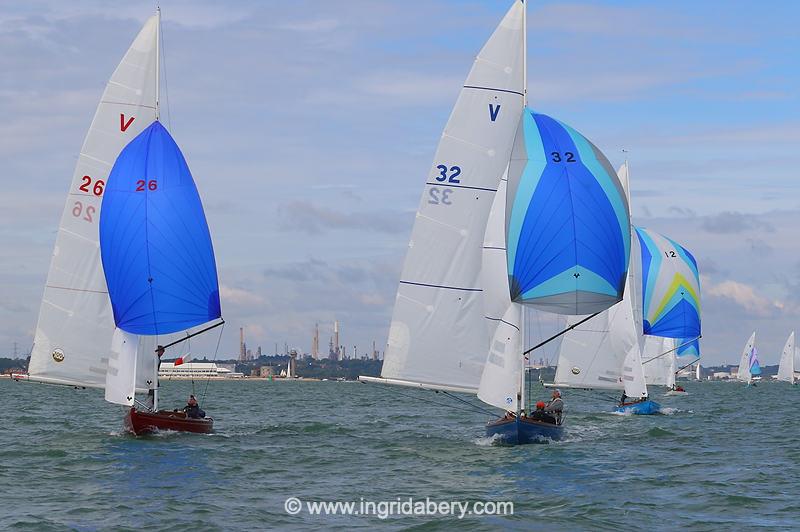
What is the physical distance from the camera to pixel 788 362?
6865 inches

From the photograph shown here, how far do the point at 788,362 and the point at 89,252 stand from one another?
506 feet

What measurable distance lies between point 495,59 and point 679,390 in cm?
6148

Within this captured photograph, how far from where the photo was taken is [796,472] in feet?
95.2

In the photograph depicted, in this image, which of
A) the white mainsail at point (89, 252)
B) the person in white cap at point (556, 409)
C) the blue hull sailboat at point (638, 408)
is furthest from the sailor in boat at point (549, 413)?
the blue hull sailboat at point (638, 408)

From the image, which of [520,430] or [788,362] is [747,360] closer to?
[788,362]

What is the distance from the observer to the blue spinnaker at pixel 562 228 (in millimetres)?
31234

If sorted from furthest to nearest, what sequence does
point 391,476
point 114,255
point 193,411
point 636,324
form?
1. point 636,324
2. point 193,411
3. point 114,255
4. point 391,476

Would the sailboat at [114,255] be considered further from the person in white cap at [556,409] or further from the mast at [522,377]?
the person in white cap at [556,409]

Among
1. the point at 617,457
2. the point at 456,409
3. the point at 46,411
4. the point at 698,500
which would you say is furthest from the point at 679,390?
the point at 698,500

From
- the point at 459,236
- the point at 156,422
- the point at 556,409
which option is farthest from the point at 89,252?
the point at 556,409

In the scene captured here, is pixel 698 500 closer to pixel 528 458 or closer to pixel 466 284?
pixel 528 458

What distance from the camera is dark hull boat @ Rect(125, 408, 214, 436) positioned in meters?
33.7

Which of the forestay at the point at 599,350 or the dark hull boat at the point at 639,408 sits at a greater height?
the forestay at the point at 599,350

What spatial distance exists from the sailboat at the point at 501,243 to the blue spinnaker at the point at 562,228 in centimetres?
3
